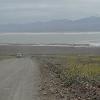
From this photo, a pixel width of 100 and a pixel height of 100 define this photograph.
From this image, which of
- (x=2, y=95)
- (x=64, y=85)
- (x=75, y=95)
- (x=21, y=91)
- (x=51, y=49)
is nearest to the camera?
(x=75, y=95)

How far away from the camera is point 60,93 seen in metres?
21.0

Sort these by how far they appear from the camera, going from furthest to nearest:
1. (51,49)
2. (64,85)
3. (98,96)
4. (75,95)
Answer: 1. (51,49)
2. (64,85)
3. (75,95)
4. (98,96)

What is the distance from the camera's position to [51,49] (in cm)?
10819

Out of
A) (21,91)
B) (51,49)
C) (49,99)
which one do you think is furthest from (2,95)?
(51,49)

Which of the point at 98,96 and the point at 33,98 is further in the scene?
the point at 33,98

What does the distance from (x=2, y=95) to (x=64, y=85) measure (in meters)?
4.34

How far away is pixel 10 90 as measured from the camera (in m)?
23.4

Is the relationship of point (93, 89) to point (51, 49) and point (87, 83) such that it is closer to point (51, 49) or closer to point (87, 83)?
point (87, 83)

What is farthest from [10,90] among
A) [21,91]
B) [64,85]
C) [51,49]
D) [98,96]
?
[51,49]

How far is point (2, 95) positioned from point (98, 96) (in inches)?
213

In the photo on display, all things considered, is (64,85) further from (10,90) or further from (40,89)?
(10,90)

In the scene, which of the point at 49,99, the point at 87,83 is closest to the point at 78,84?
the point at 87,83

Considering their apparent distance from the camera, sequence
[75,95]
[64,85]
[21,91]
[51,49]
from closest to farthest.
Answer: [75,95] → [21,91] → [64,85] → [51,49]

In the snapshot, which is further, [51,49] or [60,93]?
[51,49]
